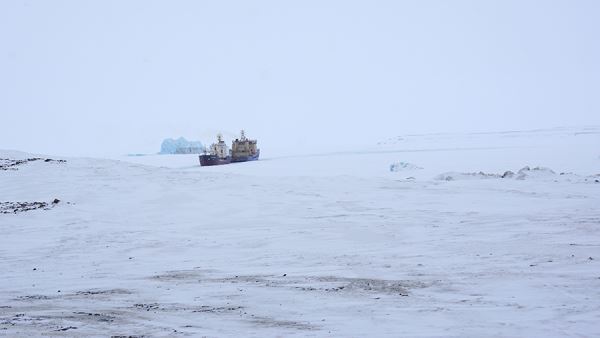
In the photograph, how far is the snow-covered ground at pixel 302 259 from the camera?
6145mm

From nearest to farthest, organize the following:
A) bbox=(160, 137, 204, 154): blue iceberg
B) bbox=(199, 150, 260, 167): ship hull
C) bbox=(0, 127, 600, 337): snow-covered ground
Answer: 1. bbox=(0, 127, 600, 337): snow-covered ground
2. bbox=(199, 150, 260, 167): ship hull
3. bbox=(160, 137, 204, 154): blue iceberg

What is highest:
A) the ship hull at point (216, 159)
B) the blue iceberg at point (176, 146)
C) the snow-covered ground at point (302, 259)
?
the blue iceberg at point (176, 146)

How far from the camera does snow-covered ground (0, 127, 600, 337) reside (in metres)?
6.14

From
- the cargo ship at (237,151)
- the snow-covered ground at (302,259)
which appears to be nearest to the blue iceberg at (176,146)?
the cargo ship at (237,151)

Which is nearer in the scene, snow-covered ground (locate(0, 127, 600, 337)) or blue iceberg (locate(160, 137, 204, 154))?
snow-covered ground (locate(0, 127, 600, 337))

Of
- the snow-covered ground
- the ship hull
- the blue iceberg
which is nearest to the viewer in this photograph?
the snow-covered ground

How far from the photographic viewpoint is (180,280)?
8.50 m

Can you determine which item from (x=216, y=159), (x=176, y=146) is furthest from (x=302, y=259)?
(x=176, y=146)

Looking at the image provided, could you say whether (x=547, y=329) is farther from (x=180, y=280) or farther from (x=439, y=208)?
(x=439, y=208)

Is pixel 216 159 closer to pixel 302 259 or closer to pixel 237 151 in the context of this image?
pixel 237 151

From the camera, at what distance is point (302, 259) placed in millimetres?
9906

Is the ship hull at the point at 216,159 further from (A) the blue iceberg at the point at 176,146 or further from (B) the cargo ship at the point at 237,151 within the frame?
(A) the blue iceberg at the point at 176,146

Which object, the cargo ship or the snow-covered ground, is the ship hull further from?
the snow-covered ground

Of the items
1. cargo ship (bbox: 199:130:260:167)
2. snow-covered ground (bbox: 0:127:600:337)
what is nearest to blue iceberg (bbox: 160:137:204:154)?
cargo ship (bbox: 199:130:260:167)
